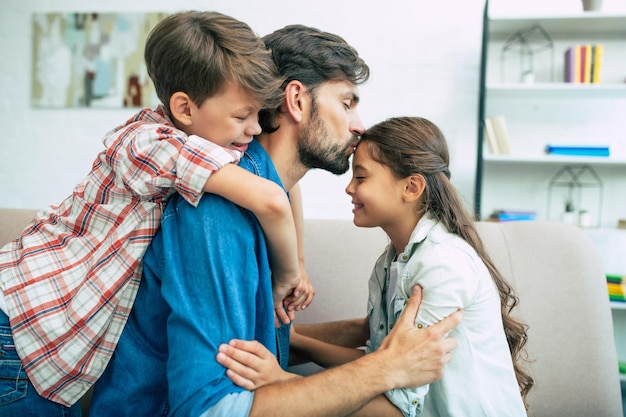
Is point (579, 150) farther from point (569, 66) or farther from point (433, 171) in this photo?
point (433, 171)

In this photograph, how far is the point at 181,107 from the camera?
123 cm

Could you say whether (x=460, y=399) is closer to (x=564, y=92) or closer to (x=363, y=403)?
(x=363, y=403)

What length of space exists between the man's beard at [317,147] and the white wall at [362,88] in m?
2.55

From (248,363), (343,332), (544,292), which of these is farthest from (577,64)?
(248,363)

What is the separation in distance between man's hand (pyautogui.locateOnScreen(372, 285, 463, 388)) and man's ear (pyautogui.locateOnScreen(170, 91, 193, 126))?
25.1 inches

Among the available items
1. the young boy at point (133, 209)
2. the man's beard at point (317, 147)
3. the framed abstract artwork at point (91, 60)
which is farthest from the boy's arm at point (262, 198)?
the framed abstract artwork at point (91, 60)

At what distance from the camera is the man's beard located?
1403 mm

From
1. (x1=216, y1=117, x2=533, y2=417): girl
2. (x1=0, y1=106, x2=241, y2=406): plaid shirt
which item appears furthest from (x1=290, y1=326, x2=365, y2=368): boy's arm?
(x1=0, y1=106, x2=241, y2=406): plaid shirt

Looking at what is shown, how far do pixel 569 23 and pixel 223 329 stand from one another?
3.44 meters

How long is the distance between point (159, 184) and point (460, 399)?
78 centimetres

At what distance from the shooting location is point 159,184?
106 cm

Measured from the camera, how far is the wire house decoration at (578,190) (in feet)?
12.7

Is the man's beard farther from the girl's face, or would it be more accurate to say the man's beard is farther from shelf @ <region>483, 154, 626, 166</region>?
shelf @ <region>483, 154, 626, 166</region>

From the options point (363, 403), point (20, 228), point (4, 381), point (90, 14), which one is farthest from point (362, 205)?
point (90, 14)
